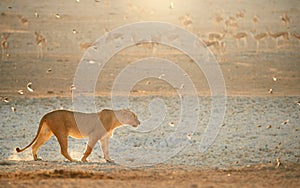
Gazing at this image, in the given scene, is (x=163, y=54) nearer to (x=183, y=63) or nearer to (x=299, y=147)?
(x=183, y=63)

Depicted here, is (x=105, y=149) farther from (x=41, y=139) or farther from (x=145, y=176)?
(x=145, y=176)

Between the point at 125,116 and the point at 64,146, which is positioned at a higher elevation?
the point at 125,116

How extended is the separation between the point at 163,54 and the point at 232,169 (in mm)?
15757

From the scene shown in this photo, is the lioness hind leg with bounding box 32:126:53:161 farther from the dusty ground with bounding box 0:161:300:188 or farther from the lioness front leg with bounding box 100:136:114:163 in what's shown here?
the dusty ground with bounding box 0:161:300:188

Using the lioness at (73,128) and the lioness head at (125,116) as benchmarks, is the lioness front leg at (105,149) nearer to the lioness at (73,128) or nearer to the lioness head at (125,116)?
the lioness at (73,128)

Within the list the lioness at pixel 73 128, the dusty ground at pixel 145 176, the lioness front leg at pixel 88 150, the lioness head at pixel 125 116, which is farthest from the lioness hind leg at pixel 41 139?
the lioness head at pixel 125 116

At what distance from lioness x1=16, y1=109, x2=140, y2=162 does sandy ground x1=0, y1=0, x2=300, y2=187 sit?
1.15 feet

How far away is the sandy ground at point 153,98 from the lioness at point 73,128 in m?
0.35

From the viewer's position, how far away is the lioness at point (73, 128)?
1134cm

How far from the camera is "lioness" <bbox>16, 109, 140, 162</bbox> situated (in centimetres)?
1134

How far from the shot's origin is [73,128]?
11523 mm

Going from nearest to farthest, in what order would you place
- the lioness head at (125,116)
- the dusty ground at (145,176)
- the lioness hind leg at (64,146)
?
the dusty ground at (145,176) → the lioness hind leg at (64,146) → the lioness head at (125,116)

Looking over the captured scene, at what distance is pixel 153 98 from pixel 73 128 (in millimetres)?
6045

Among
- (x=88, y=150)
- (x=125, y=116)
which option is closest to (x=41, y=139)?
(x=88, y=150)
